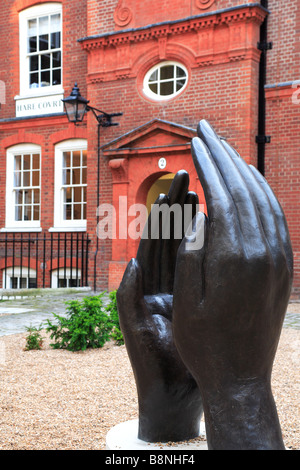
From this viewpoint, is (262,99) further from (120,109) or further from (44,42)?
(44,42)

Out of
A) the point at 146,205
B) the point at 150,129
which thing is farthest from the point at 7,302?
the point at 150,129

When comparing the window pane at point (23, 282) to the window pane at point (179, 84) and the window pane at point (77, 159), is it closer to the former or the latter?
the window pane at point (77, 159)

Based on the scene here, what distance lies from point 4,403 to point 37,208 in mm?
11408

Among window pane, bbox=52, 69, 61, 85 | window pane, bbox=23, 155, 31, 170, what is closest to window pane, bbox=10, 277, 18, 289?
window pane, bbox=23, 155, 31, 170

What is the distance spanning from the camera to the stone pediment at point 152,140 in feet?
38.8

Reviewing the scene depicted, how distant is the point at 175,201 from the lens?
2.84 metres

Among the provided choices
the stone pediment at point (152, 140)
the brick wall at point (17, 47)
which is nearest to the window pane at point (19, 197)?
the brick wall at point (17, 47)

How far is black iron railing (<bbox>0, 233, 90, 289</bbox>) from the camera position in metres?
13.6

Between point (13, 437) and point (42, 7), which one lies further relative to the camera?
point (42, 7)

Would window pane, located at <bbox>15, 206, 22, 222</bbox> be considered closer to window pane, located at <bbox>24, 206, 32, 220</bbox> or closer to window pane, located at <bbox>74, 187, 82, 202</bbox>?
window pane, located at <bbox>24, 206, 32, 220</bbox>

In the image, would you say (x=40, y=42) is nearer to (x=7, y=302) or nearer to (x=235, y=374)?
(x=7, y=302)

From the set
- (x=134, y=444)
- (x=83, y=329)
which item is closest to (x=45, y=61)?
(x=83, y=329)

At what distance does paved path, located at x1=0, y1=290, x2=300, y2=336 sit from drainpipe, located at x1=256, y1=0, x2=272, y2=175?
3259 mm

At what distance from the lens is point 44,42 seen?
49.7ft
